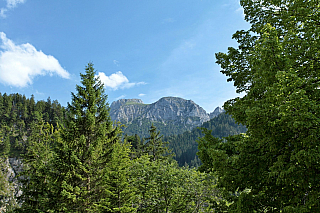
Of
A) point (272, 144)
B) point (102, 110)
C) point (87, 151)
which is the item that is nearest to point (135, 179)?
point (87, 151)

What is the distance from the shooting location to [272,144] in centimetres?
405

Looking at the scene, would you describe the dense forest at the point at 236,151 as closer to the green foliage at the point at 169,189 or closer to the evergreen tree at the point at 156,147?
the green foliage at the point at 169,189

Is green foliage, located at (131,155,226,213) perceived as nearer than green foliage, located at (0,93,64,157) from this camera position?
Yes

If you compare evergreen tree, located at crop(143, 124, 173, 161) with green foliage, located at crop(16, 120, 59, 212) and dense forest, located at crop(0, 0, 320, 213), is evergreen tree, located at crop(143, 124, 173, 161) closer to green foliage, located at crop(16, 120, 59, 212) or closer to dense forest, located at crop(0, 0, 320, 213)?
dense forest, located at crop(0, 0, 320, 213)

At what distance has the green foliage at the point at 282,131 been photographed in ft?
11.2

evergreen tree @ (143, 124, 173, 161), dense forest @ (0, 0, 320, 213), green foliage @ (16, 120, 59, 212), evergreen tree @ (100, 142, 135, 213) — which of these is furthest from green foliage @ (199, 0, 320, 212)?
evergreen tree @ (143, 124, 173, 161)

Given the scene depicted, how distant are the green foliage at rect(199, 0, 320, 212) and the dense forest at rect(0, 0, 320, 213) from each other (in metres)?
0.02

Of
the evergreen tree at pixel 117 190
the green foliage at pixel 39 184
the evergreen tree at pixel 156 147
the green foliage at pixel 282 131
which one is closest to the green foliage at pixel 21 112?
the evergreen tree at pixel 156 147

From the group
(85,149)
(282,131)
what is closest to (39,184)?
(85,149)

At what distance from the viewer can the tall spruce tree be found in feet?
31.2

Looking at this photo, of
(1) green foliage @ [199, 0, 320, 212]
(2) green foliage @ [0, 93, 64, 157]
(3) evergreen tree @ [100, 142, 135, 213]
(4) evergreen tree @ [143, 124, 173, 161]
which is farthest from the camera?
Result: (2) green foliage @ [0, 93, 64, 157]

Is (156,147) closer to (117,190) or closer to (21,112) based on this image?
(117,190)

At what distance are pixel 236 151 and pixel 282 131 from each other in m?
1.58

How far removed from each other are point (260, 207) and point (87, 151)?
29.4 feet
